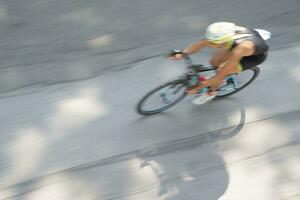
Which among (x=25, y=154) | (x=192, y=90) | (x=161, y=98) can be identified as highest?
(x=161, y=98)

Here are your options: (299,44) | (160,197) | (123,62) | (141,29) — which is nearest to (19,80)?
(123,62)

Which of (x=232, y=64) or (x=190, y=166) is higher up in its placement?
(x=232, y=64)

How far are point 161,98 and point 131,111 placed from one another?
0.43m

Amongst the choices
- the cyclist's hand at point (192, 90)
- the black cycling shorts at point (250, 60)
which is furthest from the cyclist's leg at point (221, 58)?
the cyclist's hand at point (192, 90)

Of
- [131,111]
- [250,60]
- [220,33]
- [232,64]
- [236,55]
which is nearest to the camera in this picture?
[220,33]

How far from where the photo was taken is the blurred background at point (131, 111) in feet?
15.9

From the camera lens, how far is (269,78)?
6074 mm

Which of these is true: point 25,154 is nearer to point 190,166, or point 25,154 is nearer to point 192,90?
point 190,166

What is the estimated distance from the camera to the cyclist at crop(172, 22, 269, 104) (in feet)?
14.9

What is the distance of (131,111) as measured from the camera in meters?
5.52

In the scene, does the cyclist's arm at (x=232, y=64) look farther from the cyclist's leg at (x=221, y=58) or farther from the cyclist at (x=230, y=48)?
the cyclist's leg at (x=221, y=58)

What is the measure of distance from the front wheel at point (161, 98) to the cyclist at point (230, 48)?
0.25 m

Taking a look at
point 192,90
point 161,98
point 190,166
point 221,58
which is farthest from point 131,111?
point 221,58

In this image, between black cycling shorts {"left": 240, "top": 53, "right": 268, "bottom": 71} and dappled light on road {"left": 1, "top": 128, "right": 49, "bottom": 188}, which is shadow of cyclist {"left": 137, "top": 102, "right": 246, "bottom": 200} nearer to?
black cycling shorts {"left": 240, "top": 53, "right": 268, "bottom": 71}
